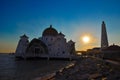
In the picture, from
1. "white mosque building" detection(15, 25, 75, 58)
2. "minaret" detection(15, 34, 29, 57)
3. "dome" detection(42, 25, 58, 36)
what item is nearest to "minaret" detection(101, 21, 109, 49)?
"white mosque building" detection(15, 25, 75, 58)

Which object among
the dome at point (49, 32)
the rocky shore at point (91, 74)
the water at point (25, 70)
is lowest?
the water at point (25, 70)

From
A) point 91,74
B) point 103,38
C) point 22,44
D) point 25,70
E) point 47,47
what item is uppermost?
point 103,38

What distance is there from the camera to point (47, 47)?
56.3 m

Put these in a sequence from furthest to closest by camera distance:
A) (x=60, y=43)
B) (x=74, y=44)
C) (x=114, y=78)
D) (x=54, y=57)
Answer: (x=74, y=44)
(x=60, y=43)
(x=54, y=57)
(x=114, y=78)

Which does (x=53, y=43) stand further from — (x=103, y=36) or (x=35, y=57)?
(x=103, y=36)

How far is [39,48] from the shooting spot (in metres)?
56.3

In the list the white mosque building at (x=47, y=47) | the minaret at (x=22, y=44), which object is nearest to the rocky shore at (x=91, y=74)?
the white mosque building at (x=47, y=47)

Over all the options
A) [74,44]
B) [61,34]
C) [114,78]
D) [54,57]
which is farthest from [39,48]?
[114,78]

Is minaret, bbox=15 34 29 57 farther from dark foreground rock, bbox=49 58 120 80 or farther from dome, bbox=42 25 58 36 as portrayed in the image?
dark foreground rock, bbox=49 58 120 80

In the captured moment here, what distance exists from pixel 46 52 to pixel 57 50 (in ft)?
23.2

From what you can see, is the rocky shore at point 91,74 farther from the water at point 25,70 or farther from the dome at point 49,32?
the dome at point 49,32

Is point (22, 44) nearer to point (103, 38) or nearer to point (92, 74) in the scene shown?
point (103, 38)

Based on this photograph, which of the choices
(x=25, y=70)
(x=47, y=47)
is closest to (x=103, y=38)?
(x=47, y=47)

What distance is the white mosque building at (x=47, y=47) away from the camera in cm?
5350
